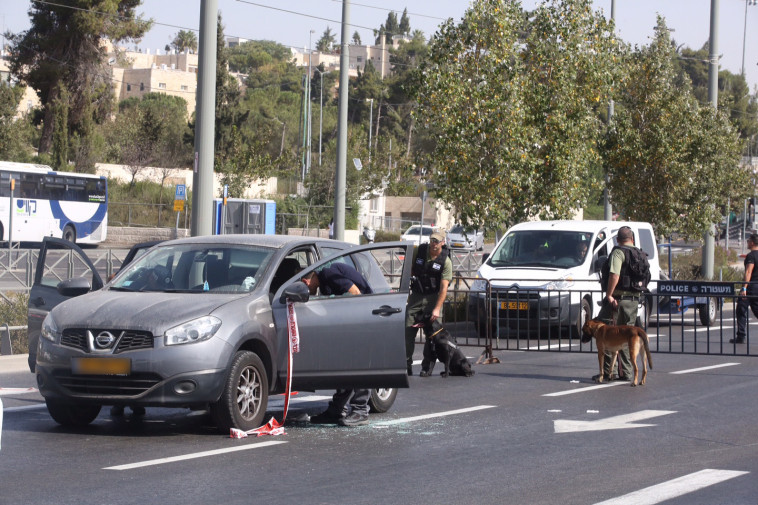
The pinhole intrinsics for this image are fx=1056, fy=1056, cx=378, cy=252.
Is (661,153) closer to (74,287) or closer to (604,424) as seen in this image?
(604,424)

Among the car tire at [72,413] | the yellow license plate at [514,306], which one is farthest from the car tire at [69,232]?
the car tire at [72,413]

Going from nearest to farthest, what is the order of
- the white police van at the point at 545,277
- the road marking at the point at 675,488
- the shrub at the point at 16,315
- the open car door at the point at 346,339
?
the road marking at the point at 675,488 < the open car door at the point at 346,339 < the shrub at the point at 16,315 < the white police van at the point at 545,277

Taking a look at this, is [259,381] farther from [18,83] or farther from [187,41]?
[187,41]

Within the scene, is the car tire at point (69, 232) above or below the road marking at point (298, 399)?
above

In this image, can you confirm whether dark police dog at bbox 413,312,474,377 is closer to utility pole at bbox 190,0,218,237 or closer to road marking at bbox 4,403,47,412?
utility pole at bbox 190,0,218,237

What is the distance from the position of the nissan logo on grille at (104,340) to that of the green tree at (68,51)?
4970 cm

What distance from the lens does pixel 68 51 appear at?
2218 inches

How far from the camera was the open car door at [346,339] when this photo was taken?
350 inches

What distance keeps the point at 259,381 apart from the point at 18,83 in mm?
53926

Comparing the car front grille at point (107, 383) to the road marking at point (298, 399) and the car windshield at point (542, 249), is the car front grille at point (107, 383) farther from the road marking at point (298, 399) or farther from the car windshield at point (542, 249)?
the car windshield at point (542, 249)

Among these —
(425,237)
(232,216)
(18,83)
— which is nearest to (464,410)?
(232,216)

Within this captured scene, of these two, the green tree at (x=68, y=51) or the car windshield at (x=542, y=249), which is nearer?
the car windshield at (x=542, y=249)

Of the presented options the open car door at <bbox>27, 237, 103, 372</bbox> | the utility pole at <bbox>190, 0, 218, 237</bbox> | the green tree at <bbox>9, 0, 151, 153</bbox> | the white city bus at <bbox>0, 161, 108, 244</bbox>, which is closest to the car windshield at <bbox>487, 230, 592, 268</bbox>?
the utility pole at <bbox>190, 0, 218, 237</bbox>

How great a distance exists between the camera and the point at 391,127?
113188mm
